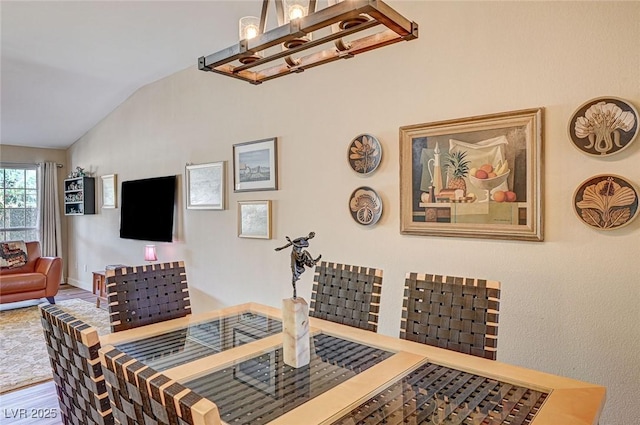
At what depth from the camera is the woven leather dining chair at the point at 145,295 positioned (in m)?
2.05

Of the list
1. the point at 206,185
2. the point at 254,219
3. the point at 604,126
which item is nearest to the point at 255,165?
the point at 254,219

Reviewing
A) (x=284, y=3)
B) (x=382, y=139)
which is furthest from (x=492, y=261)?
(x=284, y=3)

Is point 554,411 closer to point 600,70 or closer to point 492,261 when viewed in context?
point 492,261

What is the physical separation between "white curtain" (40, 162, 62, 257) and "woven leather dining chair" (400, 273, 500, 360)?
7281 millimetres

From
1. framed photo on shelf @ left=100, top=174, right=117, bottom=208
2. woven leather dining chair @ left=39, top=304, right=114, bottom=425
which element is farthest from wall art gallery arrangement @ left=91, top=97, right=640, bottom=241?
framed photo on shelf @ left=100, top=174, right=117, bottom=208

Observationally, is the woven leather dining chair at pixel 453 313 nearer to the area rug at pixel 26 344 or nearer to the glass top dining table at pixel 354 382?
the glass top dining table at pixel 354 382

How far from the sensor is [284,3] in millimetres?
1553

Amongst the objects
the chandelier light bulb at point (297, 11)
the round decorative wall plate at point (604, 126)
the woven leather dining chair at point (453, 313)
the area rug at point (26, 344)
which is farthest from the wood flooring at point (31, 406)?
the round decorative wall plate at point (604, 126)

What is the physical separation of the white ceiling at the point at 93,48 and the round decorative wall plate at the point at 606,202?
2480 millimetres

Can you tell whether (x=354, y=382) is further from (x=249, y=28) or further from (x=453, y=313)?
(x=249, y=28)

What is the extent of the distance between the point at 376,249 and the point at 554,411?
5.99 ft

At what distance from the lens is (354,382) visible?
1.35 meters

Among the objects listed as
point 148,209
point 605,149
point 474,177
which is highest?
point 605,149

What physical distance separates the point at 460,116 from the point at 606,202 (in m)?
0.93
